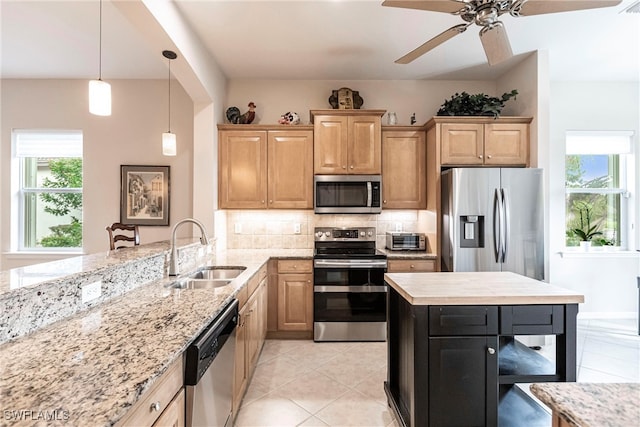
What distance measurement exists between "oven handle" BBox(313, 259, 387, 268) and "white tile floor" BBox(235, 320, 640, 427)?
2.61 ft

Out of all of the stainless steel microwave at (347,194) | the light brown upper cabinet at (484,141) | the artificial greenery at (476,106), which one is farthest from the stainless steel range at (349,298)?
the artificial greenery at (476,106)

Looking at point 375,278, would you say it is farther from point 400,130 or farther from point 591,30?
point 591,30

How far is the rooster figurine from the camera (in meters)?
3.71

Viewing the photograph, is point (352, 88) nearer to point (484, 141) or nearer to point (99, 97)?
point (484, 141)

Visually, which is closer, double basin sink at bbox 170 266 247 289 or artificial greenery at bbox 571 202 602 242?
double basin sink at bbox 170 266 247 289

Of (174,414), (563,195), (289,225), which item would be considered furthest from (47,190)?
(563,195)

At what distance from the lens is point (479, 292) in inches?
68.5

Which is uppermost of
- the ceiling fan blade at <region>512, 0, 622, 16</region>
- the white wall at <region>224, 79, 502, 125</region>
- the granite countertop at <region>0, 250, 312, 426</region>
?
the white wall at <region>224, 79, 502, 125</region>

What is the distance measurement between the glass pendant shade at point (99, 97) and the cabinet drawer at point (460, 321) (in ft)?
7.36

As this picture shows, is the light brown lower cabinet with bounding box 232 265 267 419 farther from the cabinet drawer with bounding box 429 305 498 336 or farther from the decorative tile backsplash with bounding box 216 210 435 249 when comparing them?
the cabinet drawer with bounding box 429 305 498 336

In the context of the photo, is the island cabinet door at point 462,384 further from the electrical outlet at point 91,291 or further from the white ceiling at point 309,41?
the white ceiling at point 309,41

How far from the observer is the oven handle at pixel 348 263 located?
10.8 feet

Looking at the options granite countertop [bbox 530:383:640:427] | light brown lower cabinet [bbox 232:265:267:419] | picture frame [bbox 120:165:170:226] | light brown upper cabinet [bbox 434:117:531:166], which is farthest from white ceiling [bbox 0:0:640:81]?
granite countertop [bbox 530:383:640:427]

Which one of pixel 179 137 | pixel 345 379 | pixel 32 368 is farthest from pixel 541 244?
pixel 179 137
